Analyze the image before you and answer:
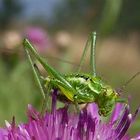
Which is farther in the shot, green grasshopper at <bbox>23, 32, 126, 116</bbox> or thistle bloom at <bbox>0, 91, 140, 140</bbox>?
green grasshopper at <bbox>23, 32, 126, 116</bbox>

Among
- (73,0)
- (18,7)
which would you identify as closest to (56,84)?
(18,7)

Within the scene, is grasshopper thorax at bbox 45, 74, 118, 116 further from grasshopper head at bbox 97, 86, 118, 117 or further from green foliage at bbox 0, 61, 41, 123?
green foliage at bbox 0, 61, 41, 123

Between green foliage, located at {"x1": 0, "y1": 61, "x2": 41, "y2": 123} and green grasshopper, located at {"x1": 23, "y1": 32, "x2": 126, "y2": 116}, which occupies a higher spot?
green foliage, located at {"x1": 0, "y1": 61, "x2": 41, "y2": 123}

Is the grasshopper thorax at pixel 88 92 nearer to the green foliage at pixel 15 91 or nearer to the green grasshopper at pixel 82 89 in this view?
the green grasshopper at pixel 82 89

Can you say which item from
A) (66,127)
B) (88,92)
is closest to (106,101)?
(88,92)

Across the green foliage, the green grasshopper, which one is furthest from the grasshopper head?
the green foliage

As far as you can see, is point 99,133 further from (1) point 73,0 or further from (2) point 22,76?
(1) point 73,0

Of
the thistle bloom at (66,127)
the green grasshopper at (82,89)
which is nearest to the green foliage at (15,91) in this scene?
the green grasshopper at (82,89)
